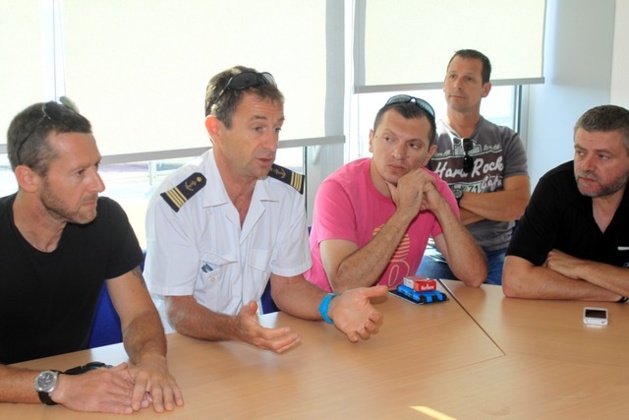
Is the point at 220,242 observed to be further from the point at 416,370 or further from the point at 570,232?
the point at 570,232

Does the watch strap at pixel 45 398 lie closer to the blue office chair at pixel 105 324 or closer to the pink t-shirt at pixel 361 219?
the blue office chair at pixel 105 324

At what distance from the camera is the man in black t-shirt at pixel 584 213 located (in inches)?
102

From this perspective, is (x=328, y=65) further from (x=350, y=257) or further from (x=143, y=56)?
(x=350, y=257)

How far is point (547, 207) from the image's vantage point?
8.73 ft

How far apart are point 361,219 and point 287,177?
0.44 m

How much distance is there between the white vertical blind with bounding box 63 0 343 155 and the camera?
2980 millimetres

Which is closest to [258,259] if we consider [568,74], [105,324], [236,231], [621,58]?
[236,231]

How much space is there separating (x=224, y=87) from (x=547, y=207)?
1255 millimetres

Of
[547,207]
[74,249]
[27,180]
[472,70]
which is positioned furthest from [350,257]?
[472,70]

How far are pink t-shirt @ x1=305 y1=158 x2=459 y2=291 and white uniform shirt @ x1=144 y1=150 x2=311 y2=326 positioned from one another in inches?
10.6

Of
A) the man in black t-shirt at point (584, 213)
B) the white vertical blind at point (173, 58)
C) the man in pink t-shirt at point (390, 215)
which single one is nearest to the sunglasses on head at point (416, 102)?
the man in pink t-shirt at point (390, 215)

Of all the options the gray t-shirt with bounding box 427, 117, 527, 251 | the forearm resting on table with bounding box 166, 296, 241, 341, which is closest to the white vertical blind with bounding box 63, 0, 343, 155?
the gray t-shirt with bounding box 427, 117, 527, 251

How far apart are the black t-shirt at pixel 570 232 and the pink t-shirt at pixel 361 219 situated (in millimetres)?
356

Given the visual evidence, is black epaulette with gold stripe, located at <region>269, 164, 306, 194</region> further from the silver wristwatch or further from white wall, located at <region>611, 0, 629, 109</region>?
white wall, located at <region>611, 0, 629, 109</region>
